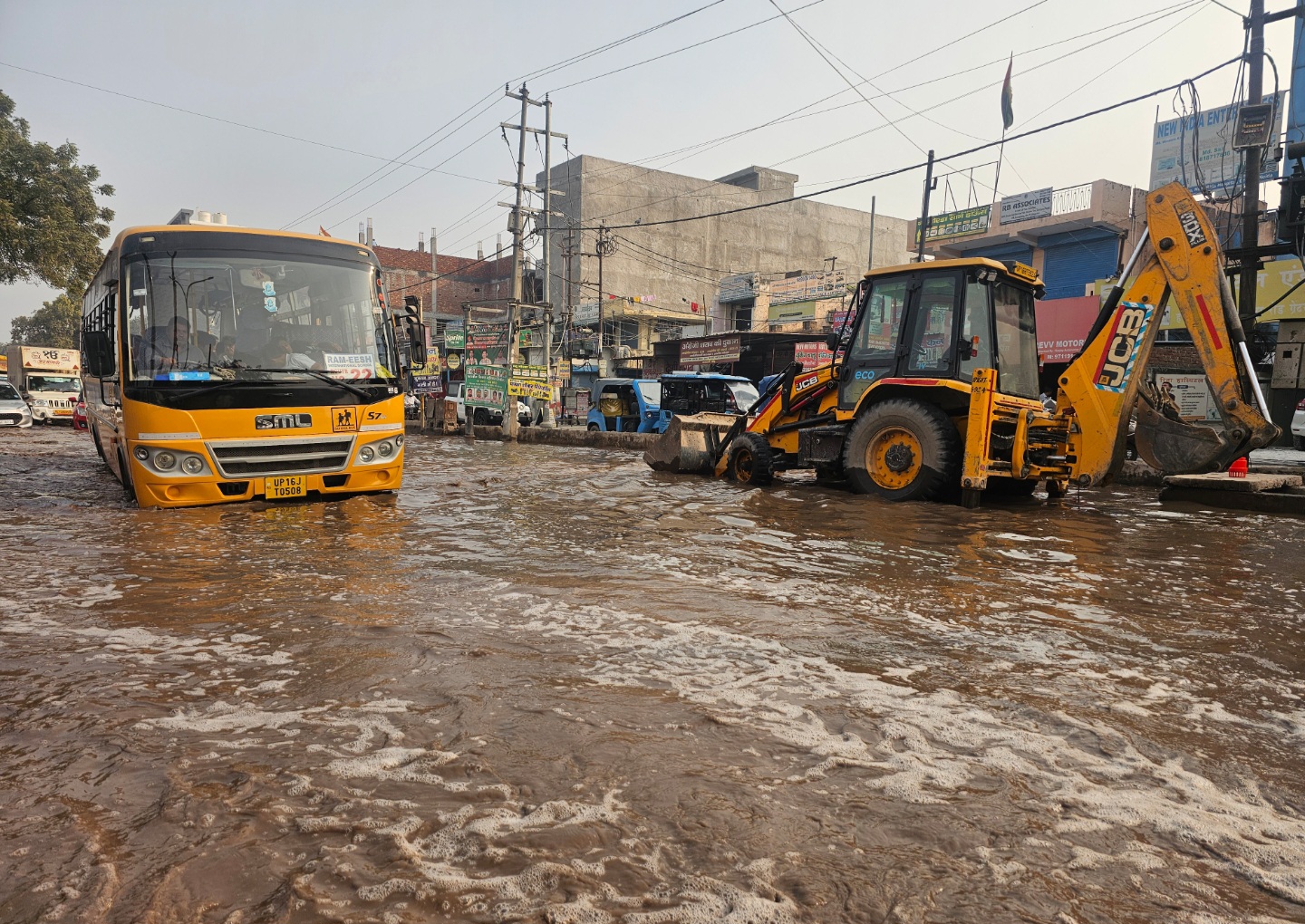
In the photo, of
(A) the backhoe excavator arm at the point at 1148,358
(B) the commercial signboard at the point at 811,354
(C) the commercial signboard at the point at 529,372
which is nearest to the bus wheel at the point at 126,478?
(A) the backhoe excavator arm at the point at 1148,358

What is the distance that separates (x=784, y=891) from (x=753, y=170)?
57543 mm

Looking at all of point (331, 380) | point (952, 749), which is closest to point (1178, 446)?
point (952, 749)

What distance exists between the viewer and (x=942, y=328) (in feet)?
29.9

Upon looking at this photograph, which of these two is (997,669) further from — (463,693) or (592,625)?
(463,693)

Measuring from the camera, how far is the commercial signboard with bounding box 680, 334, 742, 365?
108 ft

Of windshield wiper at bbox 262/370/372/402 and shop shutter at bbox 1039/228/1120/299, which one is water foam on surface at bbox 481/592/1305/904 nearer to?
windshield wiper at bbox 262/370/372/402

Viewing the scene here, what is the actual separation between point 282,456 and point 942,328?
6.96 metres

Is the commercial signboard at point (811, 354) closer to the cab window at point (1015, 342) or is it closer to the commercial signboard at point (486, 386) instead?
the commercial signboard at point (486, 386)

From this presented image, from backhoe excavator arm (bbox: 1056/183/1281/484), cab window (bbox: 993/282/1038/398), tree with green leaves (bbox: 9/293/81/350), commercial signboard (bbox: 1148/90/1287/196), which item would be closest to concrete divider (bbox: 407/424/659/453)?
cab window (bbox: 993/282/1038/398)

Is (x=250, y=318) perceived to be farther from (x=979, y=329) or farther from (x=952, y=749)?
(x=979, y=329)

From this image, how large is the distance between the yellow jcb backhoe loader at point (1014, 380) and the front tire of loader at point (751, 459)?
3.60ft

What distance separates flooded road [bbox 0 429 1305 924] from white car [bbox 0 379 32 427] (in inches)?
932

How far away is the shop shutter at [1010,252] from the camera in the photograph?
89.7 ft

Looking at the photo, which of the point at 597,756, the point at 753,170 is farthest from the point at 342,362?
the point at 753,170
